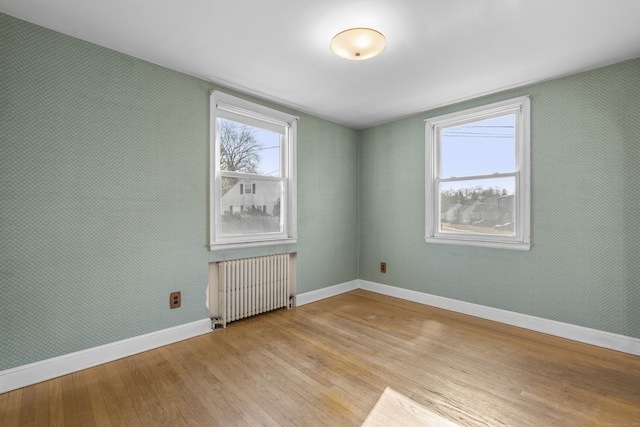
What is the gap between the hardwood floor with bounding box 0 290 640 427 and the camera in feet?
5.76

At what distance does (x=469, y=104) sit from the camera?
350cm

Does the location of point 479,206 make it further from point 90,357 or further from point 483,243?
point 90,357

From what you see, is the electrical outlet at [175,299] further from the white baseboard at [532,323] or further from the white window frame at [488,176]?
the white window frame at [488,176]

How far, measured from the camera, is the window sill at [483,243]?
310cm

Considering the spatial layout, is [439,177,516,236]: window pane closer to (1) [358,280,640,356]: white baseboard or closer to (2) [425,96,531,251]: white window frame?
(2) [425,96,531,251]: white window frame

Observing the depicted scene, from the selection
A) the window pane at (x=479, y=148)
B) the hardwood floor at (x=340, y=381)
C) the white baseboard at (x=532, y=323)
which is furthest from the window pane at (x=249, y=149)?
the white baseboard at (x=532, y=323)

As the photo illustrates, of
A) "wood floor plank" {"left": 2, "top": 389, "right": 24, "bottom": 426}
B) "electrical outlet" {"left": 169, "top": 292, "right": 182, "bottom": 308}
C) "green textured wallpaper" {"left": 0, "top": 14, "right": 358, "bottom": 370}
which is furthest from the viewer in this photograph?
"electrical outlet" {"left": 169, "top": 292, "right": 182, "bottom": 308}

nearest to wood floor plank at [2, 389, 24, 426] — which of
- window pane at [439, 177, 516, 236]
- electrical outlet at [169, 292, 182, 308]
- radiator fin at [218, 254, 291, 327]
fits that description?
electrical outlet at [169, 292, 182, 308]

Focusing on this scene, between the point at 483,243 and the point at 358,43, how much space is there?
261 cm

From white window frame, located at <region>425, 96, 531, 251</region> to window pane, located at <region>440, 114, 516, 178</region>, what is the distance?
2.1 inches

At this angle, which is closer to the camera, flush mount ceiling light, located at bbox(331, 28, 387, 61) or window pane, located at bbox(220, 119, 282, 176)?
flush mount ceiling light, located at bbox(331, 28, 387, 61)

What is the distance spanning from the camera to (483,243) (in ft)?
11.1

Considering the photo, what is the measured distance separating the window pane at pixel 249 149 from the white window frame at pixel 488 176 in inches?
79.6

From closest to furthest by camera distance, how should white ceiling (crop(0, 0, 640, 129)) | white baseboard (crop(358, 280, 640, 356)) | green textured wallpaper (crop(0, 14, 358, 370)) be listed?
white ceiling (crop(0, 0, 640, 129))
green textured wallpaper (crop(0, 14, 358, 370))
white baseboard (crop(358, 280, 640, 356))
